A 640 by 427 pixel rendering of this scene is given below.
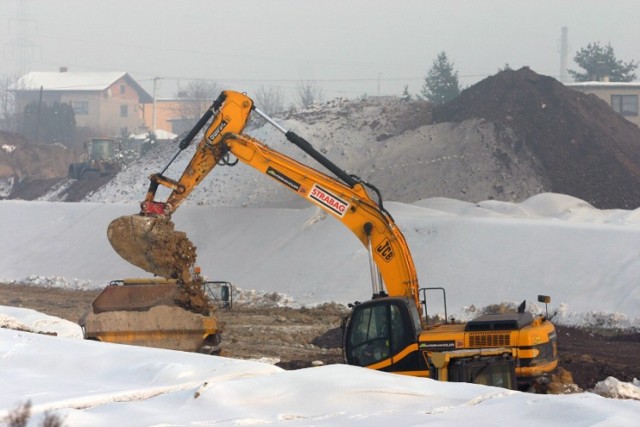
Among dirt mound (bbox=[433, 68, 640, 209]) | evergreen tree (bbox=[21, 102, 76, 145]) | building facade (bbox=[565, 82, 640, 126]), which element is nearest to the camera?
dirt mound (bbox=[433, 68, 640, 209])

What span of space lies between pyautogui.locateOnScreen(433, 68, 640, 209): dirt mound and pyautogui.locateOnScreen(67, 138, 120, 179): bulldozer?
19.4 metres

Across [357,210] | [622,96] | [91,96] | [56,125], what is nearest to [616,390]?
[357,210]

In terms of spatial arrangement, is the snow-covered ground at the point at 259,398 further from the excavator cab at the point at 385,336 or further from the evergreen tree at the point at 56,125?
the evergreen tree at the point at 56,125

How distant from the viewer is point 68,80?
12406 centimetres

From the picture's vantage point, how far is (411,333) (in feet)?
40.9

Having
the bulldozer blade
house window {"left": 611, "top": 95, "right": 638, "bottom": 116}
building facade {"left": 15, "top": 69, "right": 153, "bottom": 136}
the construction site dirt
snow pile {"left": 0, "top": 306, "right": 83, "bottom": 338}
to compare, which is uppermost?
building facade {"left": 15, "top": 69, "right": 153, "bottom": 136}

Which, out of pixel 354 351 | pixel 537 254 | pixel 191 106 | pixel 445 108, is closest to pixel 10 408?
pixel 354 351

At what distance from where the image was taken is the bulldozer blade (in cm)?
1619

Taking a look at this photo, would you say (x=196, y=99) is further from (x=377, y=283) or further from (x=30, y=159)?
(x=377, y=283)

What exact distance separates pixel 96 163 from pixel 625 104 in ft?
91.2

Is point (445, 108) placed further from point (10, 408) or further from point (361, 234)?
point (10, 408)

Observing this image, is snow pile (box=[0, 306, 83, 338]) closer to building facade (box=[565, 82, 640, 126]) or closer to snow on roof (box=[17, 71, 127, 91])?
building facade (box=[565, 82, 640, 126])

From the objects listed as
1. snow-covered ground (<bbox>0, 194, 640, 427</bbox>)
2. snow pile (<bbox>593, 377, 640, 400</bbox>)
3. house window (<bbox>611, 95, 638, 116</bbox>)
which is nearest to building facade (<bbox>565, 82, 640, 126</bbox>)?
house window (<bbox>611, 95, 638, 116</bbox>)

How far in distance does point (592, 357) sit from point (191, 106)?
11238cm
